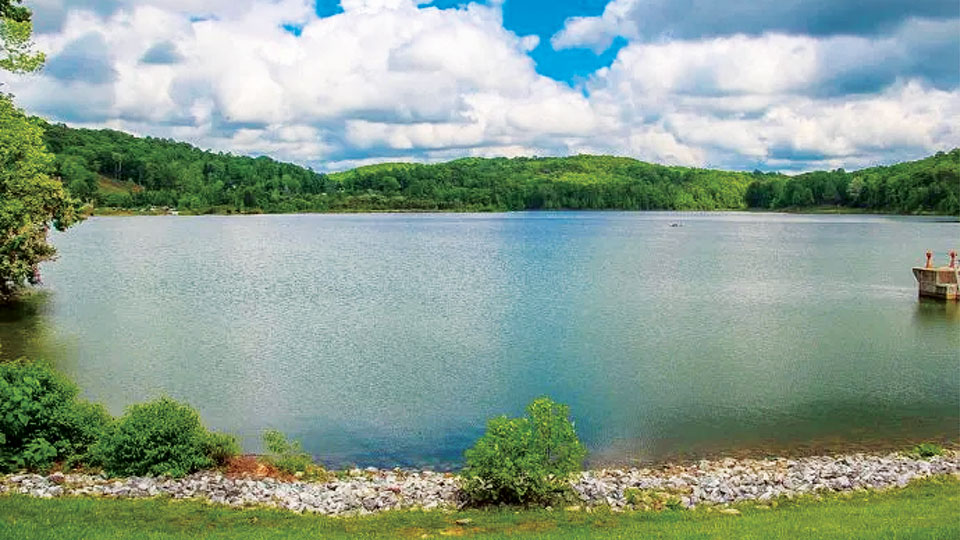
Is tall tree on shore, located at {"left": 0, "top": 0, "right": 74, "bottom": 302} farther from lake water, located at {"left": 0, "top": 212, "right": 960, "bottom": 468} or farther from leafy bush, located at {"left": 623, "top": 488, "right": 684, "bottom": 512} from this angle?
leafy bush, located at {"left": 623, "top": 488, "right": 684, "bottom": 512}

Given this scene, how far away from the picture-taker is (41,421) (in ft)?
58.0

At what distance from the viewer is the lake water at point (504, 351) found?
82.5 ft

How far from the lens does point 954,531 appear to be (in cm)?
1186

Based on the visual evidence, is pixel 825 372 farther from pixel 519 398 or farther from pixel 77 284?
pixel 77 284

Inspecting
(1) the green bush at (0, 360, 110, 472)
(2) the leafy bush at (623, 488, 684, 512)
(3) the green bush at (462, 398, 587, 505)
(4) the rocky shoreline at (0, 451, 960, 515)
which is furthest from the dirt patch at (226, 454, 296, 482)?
(2) the leafy bush at (623, 488, 684, 512)

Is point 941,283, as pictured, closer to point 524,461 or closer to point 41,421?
point 524,461

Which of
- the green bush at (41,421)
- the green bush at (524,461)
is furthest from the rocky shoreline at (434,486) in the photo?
the green bush at (41,421)

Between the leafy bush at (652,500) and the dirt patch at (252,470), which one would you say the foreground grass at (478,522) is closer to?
the leafy bush at (652,500)

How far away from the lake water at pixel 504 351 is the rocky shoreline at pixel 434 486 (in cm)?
344

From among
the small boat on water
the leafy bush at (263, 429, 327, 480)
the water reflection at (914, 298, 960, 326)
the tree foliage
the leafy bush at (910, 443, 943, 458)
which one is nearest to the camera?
the leafy bush at (263, 429, 327, 480)

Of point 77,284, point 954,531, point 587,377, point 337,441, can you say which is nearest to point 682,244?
point 77,284

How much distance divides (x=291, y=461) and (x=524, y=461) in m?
7.15

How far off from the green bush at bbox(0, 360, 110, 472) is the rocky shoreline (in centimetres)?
101

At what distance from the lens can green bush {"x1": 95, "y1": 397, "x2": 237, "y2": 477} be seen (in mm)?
16828
